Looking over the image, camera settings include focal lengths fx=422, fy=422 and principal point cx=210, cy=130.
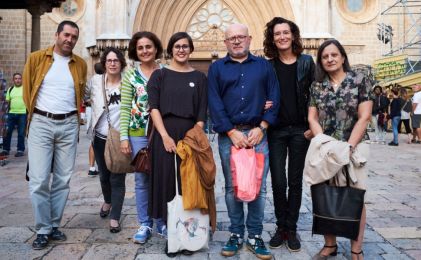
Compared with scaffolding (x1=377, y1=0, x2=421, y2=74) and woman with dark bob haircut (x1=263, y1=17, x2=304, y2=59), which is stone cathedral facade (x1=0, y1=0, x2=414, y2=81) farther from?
woman with dark bob haircut (x1=263, y1=17, x2=304, y2=59)

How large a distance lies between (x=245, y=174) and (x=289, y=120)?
639 mm

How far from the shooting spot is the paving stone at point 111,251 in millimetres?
3498

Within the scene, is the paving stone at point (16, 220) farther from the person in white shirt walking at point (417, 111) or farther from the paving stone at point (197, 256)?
the person in white shirt walking at point (417, 111)

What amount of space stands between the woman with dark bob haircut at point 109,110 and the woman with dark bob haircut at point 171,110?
721 mm

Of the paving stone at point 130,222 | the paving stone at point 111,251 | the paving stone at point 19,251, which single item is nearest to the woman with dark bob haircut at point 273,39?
the paving stone at point 111,251

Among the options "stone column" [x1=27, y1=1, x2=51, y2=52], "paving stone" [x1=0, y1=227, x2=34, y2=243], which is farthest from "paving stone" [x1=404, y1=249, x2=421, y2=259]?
"stone column" [x1=27, y1=1, x2=51, y2=52]

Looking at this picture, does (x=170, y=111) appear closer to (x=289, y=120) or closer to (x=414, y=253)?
(x=289, y=120)

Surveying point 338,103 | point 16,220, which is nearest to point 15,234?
point 16,220

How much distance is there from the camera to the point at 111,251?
11.9 feet

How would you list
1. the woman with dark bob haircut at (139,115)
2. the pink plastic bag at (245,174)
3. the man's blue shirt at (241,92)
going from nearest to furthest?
1. the pink plastic bag at (245,174)
2. the man's blue shirt at (241,92)
3. the woman with dark bob haircut at (139,115)

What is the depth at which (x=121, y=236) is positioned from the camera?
4.06m

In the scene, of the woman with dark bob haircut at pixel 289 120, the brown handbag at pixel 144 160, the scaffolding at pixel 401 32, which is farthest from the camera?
the scaffolding at pixel 401 32

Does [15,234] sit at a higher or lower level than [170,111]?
lower

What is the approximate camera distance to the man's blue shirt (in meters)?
3.49
